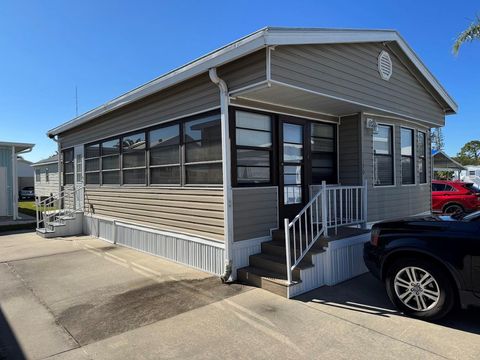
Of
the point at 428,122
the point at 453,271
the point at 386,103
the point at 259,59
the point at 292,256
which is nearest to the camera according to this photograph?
the point at 453,271

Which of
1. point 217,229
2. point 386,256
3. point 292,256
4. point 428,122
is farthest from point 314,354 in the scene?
point 428,122

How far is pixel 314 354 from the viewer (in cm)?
320

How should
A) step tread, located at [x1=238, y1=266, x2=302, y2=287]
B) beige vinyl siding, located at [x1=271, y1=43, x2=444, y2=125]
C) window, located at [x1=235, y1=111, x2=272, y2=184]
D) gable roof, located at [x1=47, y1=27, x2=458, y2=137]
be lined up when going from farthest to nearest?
window, located at [x1=235, y1=111, x2=272, y2=184] < beige vinyl siding, located at [x1=271, y1=43, x2=444, y2=125] < step tread, located at [x1=238, y1=266, x2=302, y2=287] < gable roof, located at [x1=47, y1=27, x2=458, y2=137]

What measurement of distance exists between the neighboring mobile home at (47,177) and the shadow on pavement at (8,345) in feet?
70.1

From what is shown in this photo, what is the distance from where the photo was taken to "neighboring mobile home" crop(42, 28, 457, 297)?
16.8 feet

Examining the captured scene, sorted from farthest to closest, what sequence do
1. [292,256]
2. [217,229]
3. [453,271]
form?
1. [217,229]
2. [292,256]
3. [453,271]

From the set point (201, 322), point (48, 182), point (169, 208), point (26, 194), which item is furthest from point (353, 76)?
point (26, 194)

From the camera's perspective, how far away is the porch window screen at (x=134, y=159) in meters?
7.91

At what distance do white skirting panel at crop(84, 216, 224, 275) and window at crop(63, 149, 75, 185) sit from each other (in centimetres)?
282

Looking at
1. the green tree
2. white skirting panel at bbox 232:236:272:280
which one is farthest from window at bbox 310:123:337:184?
the green tree

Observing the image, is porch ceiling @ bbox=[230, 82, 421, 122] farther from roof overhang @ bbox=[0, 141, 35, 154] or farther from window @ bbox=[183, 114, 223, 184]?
A: roof overhang @ bbox=[0, 141, 35, 154]

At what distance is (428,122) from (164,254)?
22.8 ft

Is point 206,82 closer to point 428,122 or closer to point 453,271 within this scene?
point 453,271

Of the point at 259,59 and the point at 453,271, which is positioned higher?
the point at 259,59
